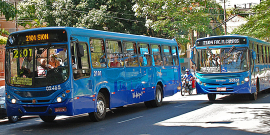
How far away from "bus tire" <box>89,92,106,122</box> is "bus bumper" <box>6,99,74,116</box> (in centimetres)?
162

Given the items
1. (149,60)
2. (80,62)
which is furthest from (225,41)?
(80,62)

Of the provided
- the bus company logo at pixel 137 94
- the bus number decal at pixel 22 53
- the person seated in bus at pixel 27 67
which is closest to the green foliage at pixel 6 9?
the bus number decal at pixel 22 53

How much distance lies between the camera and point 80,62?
11.5 m

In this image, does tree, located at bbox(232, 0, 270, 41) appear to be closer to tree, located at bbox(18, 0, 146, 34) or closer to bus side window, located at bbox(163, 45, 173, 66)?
tree, located at bbox(18, 0, 146, 34)

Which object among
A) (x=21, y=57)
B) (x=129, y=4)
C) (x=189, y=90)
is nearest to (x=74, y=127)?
(x=21, y=57)

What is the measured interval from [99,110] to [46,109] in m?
2.21

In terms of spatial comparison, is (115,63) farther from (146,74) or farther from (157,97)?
(157,97)

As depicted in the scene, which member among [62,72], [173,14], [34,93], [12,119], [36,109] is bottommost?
[12,119]

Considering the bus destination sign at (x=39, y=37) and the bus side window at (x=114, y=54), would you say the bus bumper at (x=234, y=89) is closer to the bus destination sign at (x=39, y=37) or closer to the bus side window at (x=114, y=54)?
the bus side window at (x=114, y=54)

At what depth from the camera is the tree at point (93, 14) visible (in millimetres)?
29422

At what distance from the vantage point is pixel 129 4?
3102cm

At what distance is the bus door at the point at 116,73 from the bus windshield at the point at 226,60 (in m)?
5.30

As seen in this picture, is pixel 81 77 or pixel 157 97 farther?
pixel 157 97

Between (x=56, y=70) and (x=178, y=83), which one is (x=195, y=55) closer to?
(x=178, y=83)
